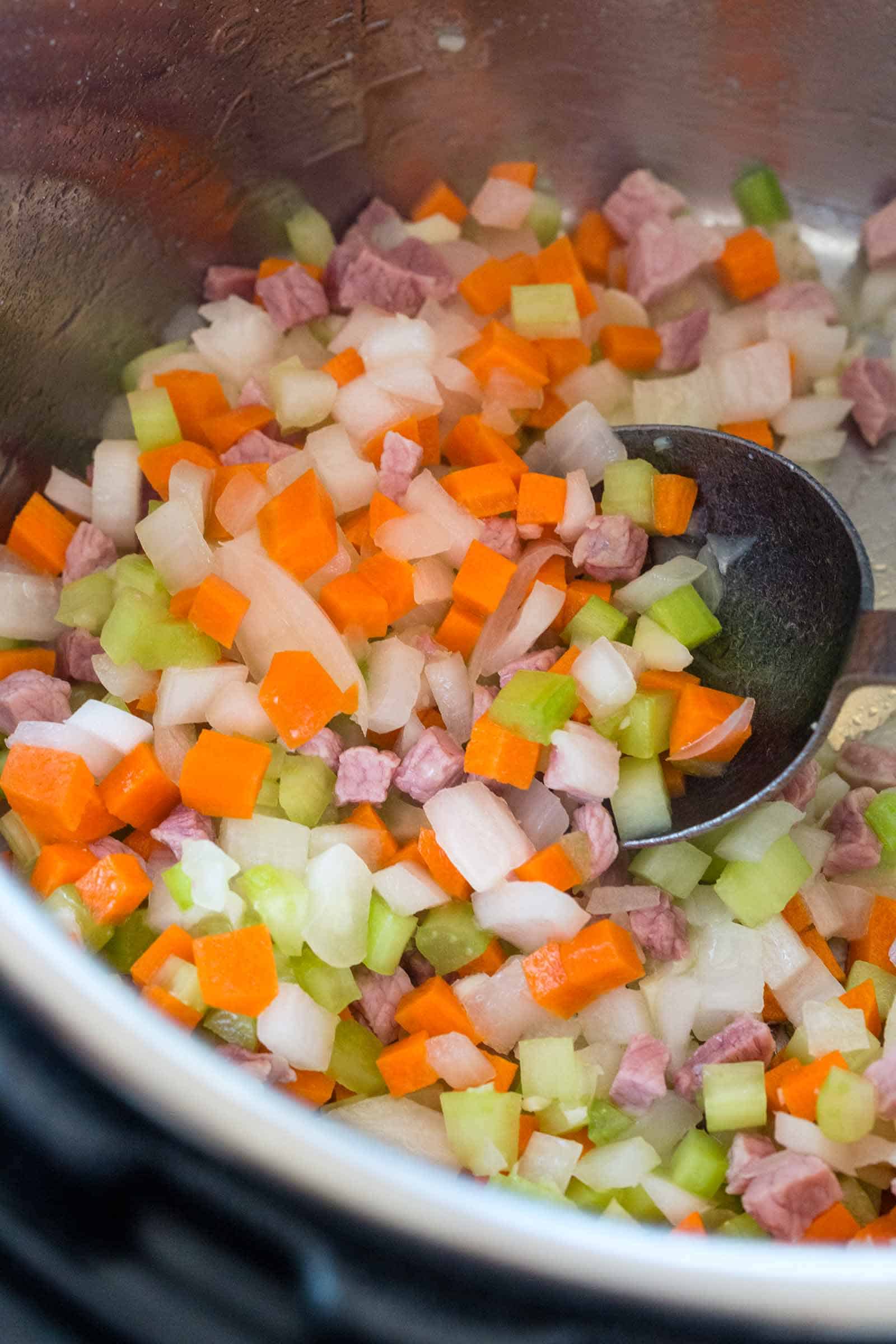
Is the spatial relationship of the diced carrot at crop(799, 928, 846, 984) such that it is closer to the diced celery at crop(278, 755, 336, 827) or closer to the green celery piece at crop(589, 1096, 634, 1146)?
the green celery piece at crop(589, 1096, 634, 1146)

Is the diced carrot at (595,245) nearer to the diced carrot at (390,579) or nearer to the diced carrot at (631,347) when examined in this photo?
the diced carrot at (631,347)

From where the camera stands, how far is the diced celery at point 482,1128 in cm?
131

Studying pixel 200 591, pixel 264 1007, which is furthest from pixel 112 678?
pixel 264 1007

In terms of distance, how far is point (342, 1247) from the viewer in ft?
2.74

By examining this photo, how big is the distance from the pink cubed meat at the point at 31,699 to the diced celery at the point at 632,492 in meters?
0.80

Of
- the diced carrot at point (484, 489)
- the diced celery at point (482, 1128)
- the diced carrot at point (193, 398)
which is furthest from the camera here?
the diced carrot at point (193, 398)

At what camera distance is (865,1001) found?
1.45 metres

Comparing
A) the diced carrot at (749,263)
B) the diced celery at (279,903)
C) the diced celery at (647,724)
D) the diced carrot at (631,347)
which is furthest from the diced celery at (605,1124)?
the diced carrot at (749,263)

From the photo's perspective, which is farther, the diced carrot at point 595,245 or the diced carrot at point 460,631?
the diced carrot at point 595,245

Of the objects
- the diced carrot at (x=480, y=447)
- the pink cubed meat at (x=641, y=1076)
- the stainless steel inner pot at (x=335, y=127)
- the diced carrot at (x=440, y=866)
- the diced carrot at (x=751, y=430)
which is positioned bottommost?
the pink cubed meat at (x=641, y=1076)

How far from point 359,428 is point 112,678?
0.52 metres

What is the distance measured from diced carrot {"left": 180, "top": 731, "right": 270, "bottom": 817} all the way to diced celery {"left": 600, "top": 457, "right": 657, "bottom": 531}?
55 cm

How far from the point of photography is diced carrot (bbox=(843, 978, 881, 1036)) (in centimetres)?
145

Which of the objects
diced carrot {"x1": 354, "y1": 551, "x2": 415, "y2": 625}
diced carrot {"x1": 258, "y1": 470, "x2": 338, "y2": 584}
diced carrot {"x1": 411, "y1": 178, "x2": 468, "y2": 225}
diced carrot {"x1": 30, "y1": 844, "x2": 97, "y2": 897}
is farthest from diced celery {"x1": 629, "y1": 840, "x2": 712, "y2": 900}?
diced carrot {"x1": 411, "y1": 178, "x2": 468, "y2": 225}
